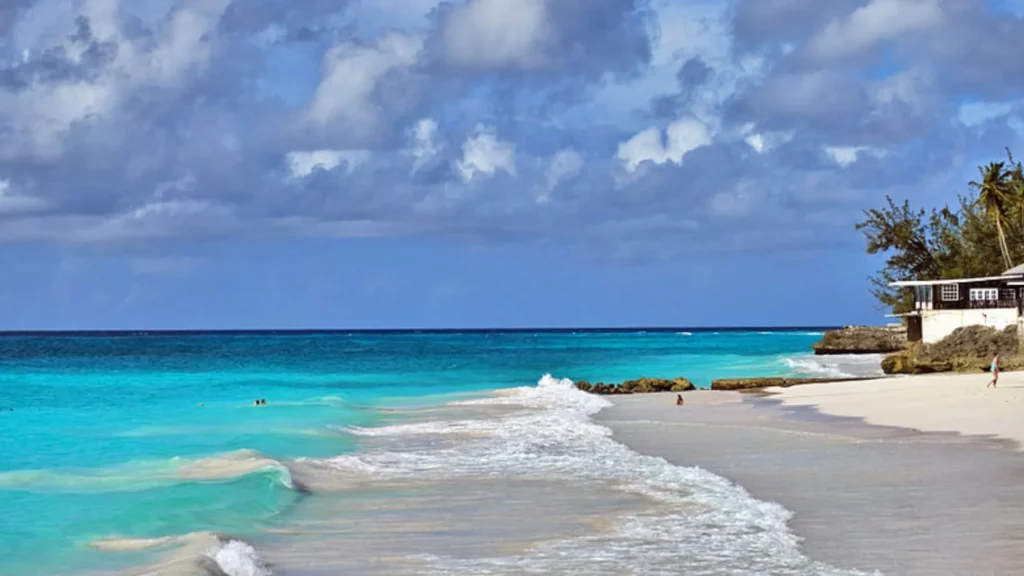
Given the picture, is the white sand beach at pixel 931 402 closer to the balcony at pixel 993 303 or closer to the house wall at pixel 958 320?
the house wall at pixel 958 320

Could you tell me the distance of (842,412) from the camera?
32125mm

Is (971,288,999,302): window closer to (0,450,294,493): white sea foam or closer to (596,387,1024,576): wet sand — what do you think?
(596,387,1024,576): wet sand

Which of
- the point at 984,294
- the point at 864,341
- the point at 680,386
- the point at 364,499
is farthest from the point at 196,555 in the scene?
the point at 864,341

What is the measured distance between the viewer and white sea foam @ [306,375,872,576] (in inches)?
497

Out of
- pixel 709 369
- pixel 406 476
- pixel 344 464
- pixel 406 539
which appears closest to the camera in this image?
pixel 406 539

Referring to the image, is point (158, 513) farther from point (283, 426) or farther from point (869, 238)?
Answer: point (869, 238)

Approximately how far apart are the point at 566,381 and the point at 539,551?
36776 mm

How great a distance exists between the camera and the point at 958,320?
196 feet

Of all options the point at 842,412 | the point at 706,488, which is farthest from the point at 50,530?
the point at 842,412

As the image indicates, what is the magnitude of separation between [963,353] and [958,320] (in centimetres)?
333

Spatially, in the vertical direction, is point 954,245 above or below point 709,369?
above

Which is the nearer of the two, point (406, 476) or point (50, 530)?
point (50, 530)

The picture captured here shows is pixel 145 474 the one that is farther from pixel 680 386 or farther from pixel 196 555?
pixel 680 386

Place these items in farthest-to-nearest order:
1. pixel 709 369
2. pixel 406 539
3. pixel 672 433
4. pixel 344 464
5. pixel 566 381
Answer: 1. pixel 709 369
2. pixel 566 381
3. pixel 672 433
4. pixel 344 464
5. pixel 406 539
